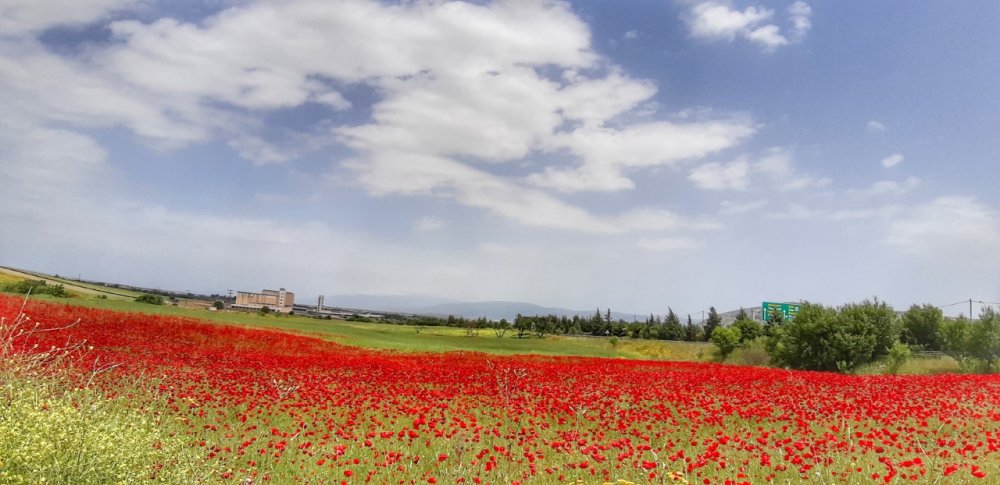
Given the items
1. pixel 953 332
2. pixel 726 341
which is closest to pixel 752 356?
pixel 726 341

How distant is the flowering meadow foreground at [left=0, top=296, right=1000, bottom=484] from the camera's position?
6871 millimetres

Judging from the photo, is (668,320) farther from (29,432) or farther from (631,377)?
(29,432)

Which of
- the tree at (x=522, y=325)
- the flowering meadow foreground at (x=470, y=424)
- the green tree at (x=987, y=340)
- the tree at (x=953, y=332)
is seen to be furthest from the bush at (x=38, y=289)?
the tree at (x=953, y=332)

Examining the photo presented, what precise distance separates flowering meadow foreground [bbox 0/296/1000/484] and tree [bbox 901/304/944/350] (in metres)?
54.7

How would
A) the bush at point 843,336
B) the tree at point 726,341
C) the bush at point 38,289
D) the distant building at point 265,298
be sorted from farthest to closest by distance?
1. the distant building at point 265,298
2. the tree at point 726,341
3. the bush at point 38,289
4. the bush at point 843,336

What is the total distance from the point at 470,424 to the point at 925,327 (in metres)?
74.4

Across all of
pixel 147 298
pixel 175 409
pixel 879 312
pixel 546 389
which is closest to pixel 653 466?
pixel 546 389

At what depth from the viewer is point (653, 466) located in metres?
7.39

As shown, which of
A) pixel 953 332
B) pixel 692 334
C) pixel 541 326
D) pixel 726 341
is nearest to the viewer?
pixel 726 341

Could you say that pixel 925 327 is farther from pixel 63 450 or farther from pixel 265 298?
pixel 265 298

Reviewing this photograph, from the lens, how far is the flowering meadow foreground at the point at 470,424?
Answer: 6871mm

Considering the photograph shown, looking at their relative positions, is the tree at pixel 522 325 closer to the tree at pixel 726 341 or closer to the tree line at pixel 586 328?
the tree line at pixel 586 328

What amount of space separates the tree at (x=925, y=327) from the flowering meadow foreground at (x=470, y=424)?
5474 cm

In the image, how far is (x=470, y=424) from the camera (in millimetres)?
11344
